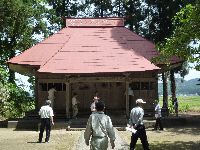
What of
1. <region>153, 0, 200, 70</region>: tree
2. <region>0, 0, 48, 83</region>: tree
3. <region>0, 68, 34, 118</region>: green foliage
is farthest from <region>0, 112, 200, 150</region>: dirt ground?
<region>0, 0, 48, 83</region>: tree

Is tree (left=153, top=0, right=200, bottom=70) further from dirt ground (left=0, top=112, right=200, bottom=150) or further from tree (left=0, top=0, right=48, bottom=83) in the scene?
tree (left=0, top=0, right=48, bottom=83)

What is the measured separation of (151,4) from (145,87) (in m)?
10.3

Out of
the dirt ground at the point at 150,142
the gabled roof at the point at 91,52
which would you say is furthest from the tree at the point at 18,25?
the dirt ground at the point at 150,142

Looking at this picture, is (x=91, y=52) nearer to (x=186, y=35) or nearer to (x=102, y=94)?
(x=102, y=94)

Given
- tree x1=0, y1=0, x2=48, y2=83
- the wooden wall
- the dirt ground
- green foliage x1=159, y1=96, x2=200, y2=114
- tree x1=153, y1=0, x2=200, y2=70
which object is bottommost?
green foliage x1=159, y1=96, x2=200, y2=114

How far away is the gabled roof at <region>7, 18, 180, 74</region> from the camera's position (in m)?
12.7

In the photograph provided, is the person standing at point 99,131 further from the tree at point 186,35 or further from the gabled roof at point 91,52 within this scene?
the gabled roof at point 91,52

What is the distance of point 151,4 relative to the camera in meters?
21.8

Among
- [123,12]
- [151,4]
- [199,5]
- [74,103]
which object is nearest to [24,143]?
[74,103]

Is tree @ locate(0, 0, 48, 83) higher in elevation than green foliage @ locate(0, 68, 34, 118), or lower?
higher

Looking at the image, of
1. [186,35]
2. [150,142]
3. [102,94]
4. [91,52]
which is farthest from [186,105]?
[186,35]

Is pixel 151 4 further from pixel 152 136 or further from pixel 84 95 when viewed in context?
pixel 152 136

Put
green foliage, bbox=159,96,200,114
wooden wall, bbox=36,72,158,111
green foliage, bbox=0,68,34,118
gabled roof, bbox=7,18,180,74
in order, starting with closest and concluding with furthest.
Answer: gabled roof, bbox=7,18,180,74 < wooden wall, bbox=36,72,158,111 < green foliage, bbox=0,68,34,118 < green foliage, bbox=159,96,200,114

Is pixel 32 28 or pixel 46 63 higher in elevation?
pixel 32 28
